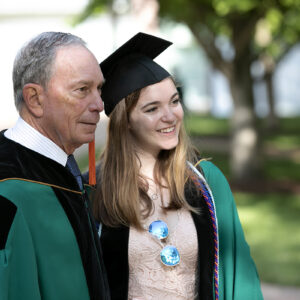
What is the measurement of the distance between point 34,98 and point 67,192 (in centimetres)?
34

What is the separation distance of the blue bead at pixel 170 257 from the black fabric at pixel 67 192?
20.9 inches

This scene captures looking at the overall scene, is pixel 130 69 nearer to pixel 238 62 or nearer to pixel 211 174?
pixel 211 174

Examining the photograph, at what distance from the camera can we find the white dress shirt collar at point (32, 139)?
70.7 inches

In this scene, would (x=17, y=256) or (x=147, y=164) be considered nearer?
(x=17, y=256)

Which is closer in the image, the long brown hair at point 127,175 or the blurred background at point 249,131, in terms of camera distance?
the long brown hair at point 127,175

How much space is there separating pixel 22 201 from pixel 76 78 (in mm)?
431

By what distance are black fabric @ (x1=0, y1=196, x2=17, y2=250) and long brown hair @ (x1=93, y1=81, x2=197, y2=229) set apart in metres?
0.98

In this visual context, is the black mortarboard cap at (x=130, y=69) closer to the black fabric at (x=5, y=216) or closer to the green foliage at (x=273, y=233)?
the black fabric at (x=5, y=216)

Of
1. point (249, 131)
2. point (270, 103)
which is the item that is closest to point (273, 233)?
point (249, 131)

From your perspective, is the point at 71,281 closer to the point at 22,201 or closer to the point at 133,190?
the point at 22,201

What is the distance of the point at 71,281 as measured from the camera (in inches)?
68.9

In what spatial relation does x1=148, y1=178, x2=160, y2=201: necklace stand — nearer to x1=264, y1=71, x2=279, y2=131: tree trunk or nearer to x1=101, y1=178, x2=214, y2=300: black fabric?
x1=101, y1=178, x2=214, y2=300: black fabric

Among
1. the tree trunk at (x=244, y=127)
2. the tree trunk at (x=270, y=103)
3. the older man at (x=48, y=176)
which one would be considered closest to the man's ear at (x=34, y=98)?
the older man at (x=48, y=176)

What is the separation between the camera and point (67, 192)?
6.08 ft
